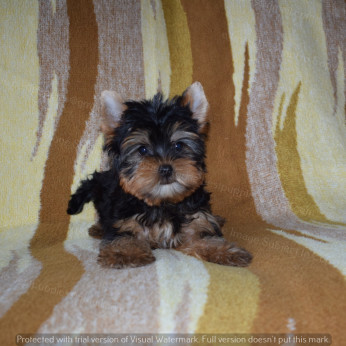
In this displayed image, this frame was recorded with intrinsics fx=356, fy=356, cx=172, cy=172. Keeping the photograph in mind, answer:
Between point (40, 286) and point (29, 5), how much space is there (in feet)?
9.96

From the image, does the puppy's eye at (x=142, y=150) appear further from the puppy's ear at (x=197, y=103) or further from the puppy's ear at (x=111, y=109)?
the puppy's ear at (x=197, y=103)

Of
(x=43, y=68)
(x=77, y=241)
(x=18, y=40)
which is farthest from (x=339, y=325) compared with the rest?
(x=18, y=40)

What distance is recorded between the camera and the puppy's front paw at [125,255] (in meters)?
2.48

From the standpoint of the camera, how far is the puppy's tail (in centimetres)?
359

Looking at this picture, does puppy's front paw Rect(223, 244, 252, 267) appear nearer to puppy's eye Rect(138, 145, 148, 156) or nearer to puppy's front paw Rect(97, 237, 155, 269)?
puppy's front paw Rect(97, 237, 155, 269)

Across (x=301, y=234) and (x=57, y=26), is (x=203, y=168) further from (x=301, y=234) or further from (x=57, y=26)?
(x=57, y=26)

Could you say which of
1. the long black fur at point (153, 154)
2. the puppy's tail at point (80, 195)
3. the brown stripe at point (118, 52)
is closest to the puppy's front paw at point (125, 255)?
the long black fur at point (153, 154)

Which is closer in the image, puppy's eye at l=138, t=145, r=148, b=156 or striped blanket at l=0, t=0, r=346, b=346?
puppy's eye at l=138, t=145, r=148, b=156

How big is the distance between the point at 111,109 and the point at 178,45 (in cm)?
151

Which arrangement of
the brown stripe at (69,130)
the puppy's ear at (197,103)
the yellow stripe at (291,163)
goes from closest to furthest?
1. the puppy's ear at (197,103)
2. the brown stripe at (69,130)
3. the yellow stripe at (291,163)

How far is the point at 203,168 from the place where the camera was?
9.95 feet

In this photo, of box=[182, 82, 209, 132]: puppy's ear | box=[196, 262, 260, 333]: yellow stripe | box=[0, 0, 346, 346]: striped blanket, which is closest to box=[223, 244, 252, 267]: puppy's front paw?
box=[196, 262, 260, 333]: yellow stripe

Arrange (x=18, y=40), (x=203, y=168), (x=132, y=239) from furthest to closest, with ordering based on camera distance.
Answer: (x=18, y=40) < (x=203, y=168) < (x=132, y=239)

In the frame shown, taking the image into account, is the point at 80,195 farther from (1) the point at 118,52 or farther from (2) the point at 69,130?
(1) the point at 118,52
